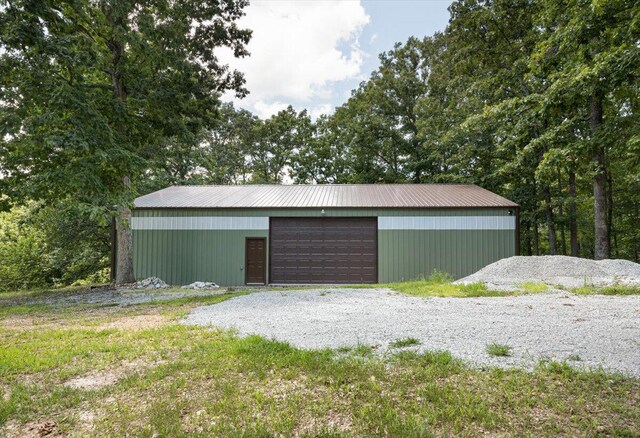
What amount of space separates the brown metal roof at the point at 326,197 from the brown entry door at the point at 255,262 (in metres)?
1.53

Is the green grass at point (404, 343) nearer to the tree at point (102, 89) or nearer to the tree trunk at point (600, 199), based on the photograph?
the tree at point (102, 89)

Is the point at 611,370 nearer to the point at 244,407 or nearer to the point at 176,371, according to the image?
the point at 244,407

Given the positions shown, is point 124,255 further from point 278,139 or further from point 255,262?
point 278,139

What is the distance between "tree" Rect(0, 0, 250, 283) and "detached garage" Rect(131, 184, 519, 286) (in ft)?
4.91

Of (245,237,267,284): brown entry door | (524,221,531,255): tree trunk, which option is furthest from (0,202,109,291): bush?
(524,221,531,255): tree trunk

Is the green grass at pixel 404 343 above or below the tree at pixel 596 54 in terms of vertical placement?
below

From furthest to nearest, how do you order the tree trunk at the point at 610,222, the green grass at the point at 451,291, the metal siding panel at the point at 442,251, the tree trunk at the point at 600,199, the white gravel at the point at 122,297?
the tree trunk at the point at 610,222 < the metal siding panel at the point at 442,251 < the tree trunk at the point at 600,199 < the white gravel at the point at 122,297 < the green grass at the point at 451,291

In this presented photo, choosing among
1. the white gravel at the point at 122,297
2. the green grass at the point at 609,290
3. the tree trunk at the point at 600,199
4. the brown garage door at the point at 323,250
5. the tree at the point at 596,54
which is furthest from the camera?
the brown garage door at the point at 323,250

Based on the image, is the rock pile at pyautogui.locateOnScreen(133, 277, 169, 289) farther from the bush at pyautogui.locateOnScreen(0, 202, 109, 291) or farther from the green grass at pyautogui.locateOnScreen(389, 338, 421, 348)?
the green grass at pyautogui.locateOnScreen(389, 338, 421, 348)

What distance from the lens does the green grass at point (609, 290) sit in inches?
300

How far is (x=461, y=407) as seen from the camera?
2.52m

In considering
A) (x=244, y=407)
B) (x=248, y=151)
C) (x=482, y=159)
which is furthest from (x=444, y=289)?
(x=248, y=151)

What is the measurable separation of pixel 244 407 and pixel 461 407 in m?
1.59

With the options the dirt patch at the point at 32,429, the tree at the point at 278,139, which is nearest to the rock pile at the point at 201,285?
the dirt patch at the point at 32,429
